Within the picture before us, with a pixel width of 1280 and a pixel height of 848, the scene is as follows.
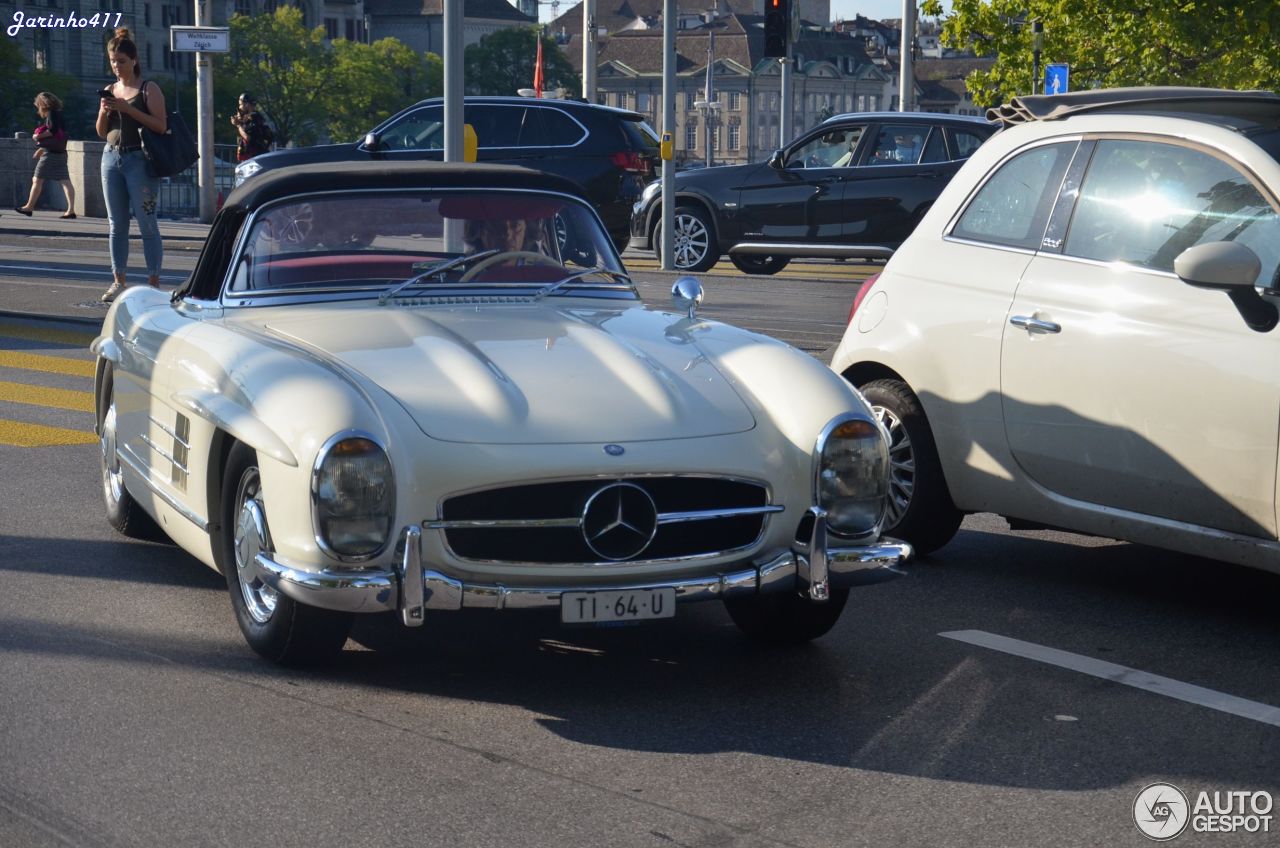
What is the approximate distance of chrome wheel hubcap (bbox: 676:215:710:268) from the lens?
69.1 ft

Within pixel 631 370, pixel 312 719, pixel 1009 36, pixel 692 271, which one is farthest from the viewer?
pixel 1009 36

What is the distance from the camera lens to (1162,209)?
6082mm

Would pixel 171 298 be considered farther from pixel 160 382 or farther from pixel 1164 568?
pixel 1164 568

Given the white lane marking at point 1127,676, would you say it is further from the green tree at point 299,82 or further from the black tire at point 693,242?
the green tree at point 299,82

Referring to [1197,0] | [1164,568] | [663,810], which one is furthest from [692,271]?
[663,810]

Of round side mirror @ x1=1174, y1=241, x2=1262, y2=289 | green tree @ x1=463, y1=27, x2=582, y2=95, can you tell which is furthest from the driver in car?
green tree @ x1=463, y1=27, x2=582, y2=95

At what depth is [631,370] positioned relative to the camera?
537cm

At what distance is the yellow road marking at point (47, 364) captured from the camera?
11.9 metres

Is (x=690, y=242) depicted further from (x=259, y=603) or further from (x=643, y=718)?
(x=643, y=718)

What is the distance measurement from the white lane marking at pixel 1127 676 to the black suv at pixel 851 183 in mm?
13089

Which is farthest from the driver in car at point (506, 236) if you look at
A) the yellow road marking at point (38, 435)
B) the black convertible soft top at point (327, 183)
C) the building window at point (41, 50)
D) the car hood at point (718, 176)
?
the building window at point (41, 50)

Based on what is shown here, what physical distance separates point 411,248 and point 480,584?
6.07 ft

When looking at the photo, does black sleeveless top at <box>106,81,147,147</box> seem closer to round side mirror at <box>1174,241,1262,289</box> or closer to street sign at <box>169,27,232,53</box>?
round side mirror at <box>1174,241,1262,289</box>

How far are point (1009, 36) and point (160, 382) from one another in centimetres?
2886
